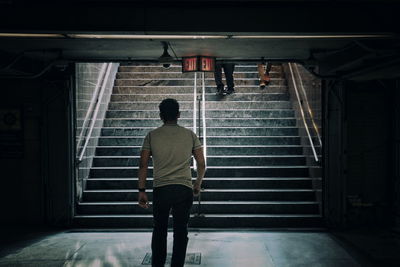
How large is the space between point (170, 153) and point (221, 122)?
5771 mm

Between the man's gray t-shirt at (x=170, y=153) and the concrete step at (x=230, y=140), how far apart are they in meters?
5.11

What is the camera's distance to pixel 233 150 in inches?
366

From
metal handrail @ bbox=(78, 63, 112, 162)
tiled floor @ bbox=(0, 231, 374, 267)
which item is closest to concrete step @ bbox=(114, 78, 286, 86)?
metal handrail @ bbox=(78, 63, 112, 162)

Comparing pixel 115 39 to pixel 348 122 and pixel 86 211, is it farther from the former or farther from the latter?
pixel 348 122

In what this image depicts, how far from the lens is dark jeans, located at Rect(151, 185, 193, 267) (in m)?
4.30

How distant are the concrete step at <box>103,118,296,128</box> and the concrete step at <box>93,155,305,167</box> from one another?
115 cm

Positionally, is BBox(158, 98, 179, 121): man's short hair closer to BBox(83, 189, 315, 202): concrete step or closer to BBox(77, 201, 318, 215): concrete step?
BBox(77, 201, 318, 215): concrete step

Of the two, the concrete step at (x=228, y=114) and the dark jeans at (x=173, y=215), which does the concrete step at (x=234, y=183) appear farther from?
the dark jeans at (x=173, y=215)

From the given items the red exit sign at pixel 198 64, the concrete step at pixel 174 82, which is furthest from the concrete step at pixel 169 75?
the red exit sign at pixel 198 64

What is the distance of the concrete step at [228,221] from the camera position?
7773 mm

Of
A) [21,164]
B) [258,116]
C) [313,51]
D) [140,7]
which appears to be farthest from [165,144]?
[258,116]

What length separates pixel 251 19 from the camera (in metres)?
4.67

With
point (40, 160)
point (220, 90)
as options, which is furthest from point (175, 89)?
point (40, 160)

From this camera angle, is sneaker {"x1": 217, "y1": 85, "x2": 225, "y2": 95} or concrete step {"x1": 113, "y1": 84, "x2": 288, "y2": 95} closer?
sneaker {"x1": 217, "y1": 85, "x2": 225, "y2": 95}
